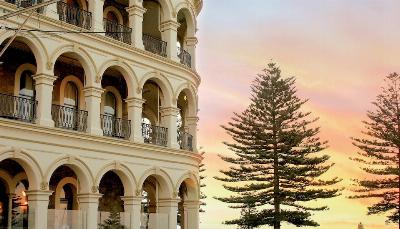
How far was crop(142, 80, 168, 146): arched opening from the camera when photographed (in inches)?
1019

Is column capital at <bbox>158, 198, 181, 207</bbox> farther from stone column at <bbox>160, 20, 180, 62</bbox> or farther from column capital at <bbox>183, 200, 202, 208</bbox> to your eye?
stone column at <bbox>160, 20, 180, 62</bbox>

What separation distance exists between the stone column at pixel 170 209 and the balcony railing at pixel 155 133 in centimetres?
244

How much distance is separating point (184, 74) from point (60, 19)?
6.74 meters

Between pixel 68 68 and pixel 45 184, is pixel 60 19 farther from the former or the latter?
pixel 45 184

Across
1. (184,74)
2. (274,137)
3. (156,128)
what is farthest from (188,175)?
(274,137)

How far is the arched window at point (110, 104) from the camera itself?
86.6 ft

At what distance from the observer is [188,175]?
87.5 ft

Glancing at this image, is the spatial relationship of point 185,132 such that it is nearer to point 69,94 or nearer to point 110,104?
point 110,104

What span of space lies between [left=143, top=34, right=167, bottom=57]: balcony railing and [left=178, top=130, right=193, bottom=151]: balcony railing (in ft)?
12.0

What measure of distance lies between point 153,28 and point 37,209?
1221cm

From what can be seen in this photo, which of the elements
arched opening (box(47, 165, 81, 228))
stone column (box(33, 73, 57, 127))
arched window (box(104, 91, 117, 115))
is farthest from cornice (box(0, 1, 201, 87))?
arched opening (box(47, 165, 81, 228))

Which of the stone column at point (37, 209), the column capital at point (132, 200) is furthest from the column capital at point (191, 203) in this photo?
the stone column at point (37, 209)

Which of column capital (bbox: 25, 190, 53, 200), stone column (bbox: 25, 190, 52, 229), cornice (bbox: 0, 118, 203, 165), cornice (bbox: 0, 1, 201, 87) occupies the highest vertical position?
cornice (bbox: 0, 1, 201, 87)

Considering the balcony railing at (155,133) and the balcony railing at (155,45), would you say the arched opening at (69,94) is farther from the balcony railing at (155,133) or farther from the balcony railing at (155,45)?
the balcony railing at (155,45)
